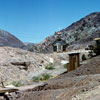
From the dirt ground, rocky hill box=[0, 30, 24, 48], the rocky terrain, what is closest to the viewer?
the dirt ground

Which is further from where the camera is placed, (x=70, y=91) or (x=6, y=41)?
(x=6, y=41)

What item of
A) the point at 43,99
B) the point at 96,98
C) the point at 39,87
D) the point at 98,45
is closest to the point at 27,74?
the point at 98,45

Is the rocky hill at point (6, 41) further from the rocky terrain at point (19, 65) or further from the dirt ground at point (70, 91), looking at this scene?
the dirt ground at point (70, 91)

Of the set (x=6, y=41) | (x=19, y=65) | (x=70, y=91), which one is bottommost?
(x=70, y=91)

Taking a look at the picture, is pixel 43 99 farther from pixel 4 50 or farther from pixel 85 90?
pixel 4 50

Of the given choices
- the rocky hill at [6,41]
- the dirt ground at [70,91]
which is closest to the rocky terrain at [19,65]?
the dirt ground at [70,91]

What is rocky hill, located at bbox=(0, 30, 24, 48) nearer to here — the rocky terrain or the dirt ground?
the rocky terrain

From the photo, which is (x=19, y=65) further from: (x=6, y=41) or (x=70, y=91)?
(x=6, y=41)

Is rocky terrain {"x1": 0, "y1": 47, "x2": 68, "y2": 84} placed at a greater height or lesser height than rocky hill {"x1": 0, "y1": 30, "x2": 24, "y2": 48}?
lesser

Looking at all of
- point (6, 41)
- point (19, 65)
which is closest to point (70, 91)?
point (19, 65)

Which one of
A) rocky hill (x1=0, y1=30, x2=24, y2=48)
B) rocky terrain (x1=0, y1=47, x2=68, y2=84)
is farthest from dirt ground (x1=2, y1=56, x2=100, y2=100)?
rocky hill (x1=0, y1=30, x2=24, y2=48)

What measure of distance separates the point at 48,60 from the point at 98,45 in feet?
22.1

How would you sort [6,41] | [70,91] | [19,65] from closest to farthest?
[70,91], [19,65], [6,41]

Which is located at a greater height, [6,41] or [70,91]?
[6,41]
